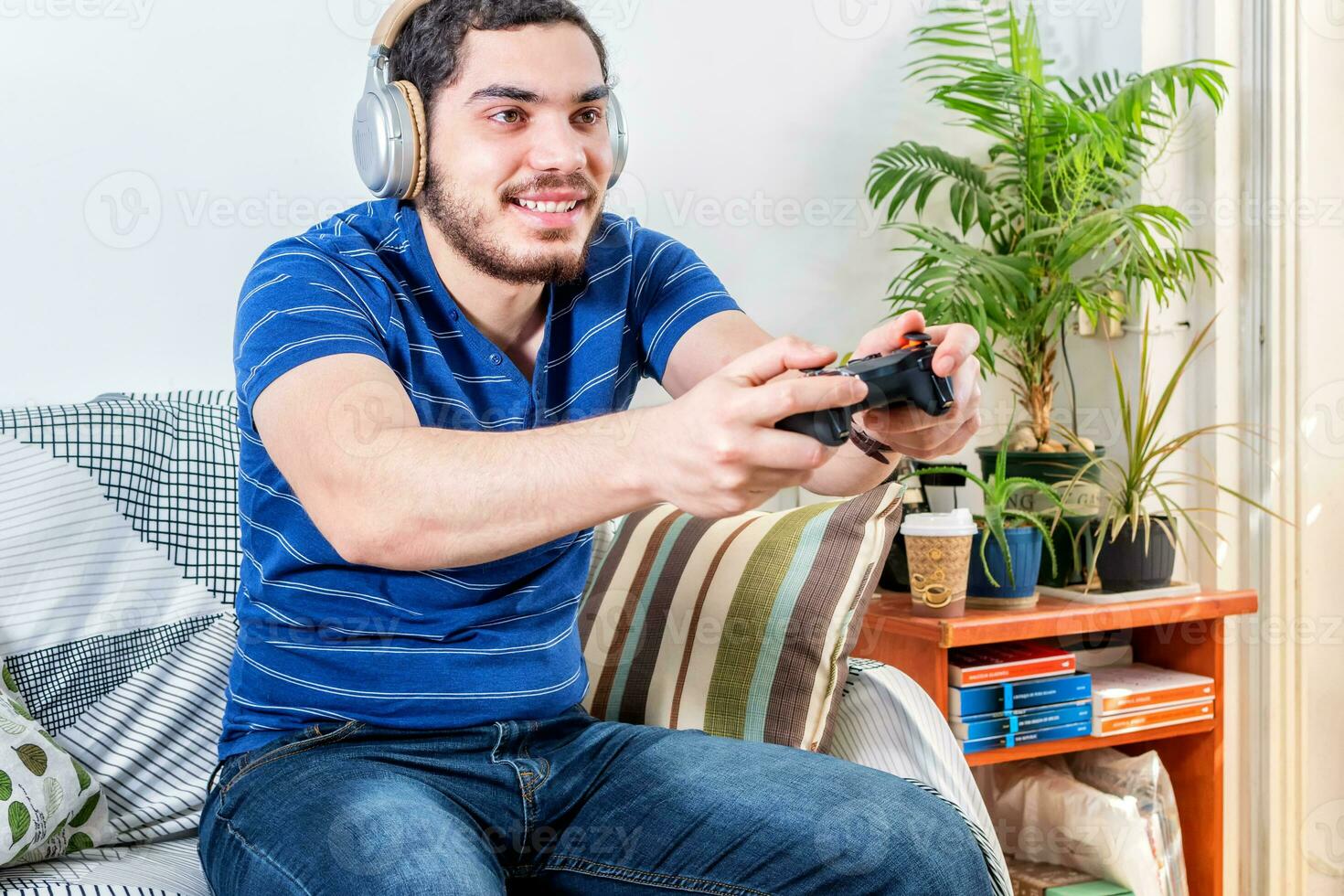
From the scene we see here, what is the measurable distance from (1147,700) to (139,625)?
4.97ft

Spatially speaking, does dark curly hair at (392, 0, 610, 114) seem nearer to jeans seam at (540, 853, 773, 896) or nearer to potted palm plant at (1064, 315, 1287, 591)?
jeans seam at (540, 853, 773, 896)

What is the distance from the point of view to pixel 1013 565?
1854mm

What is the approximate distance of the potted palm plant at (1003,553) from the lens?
184cm

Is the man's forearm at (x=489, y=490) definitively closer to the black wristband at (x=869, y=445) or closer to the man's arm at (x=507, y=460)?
the man's arm at (x=507, y=460)

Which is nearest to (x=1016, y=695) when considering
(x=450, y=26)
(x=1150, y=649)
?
(x=1150, y=649)

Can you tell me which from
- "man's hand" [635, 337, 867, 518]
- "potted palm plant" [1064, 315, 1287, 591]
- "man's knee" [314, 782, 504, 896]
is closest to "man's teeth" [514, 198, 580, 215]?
"man's hand" [635, 337, 867, 518]

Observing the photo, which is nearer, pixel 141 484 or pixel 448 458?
pixel 448 458

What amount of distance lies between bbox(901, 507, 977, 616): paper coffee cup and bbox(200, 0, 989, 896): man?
1.95ft

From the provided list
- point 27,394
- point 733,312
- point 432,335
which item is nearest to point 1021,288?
point 733,312

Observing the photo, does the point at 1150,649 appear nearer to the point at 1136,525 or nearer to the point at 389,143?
the point at 1136,525

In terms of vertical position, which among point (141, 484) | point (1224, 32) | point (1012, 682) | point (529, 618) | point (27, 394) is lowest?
point (1012, 682)

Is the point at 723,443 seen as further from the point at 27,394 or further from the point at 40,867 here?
the point at 27,394

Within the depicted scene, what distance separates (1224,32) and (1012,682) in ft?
4.32

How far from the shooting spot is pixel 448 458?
907 mm
